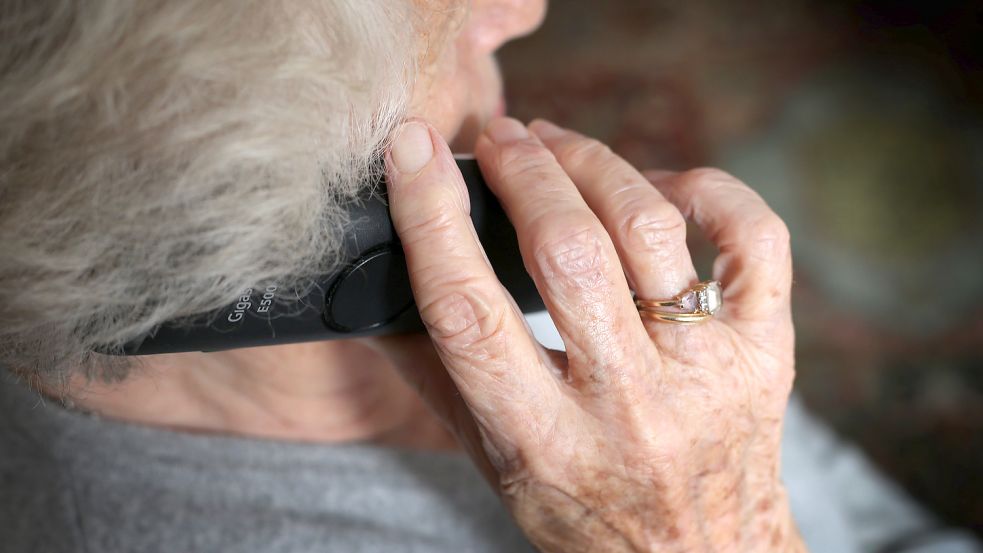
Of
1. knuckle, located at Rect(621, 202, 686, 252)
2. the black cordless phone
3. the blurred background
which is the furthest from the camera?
the blurred background

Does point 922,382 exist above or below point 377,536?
below

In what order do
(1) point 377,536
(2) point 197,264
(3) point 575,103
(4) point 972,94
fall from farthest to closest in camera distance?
(3) point 575,103 → (4) point 972,94 → (1) point 377,536 → (2) point 197,264

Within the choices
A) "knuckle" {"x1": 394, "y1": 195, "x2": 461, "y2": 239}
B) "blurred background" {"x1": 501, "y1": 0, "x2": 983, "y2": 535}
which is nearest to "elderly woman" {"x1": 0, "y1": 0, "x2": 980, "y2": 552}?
"knuckle" {"x1": 394, "y1": 195, "x2": 461, "y2": 239}

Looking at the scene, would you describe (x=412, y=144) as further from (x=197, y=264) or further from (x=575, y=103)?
(x=575, y=103)

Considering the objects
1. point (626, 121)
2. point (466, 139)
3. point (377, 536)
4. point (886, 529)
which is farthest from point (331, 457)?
point (626, 121)

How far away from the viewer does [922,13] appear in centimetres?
243

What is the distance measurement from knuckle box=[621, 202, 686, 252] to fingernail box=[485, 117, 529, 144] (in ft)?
0.43

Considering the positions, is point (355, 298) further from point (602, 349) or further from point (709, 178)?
point (709, 178)

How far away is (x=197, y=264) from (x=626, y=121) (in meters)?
2.14

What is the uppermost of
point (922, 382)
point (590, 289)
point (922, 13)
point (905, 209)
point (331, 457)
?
point (590, 289)

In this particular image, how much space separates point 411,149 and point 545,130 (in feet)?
0.75

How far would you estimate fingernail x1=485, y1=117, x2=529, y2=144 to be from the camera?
2.42 feet

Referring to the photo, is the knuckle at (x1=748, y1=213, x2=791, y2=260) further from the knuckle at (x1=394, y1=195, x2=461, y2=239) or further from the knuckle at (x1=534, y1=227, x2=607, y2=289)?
the knuckle at (x1=394, y1=195, x2=461, y2=239)

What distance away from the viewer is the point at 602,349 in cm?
67
